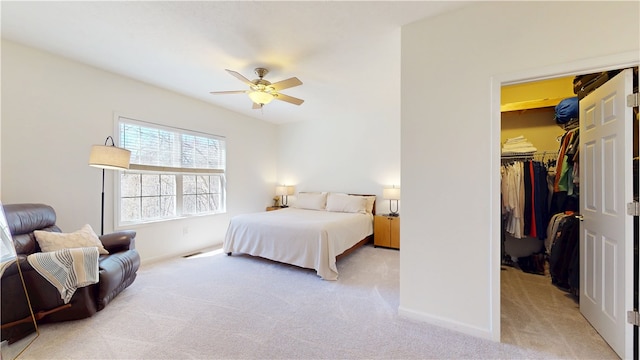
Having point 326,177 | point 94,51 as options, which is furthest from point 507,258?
point 94,51

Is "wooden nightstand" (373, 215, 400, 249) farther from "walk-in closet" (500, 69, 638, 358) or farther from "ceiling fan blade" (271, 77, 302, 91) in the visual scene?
"ceiling fan blade" (271, 77, 302, 91)

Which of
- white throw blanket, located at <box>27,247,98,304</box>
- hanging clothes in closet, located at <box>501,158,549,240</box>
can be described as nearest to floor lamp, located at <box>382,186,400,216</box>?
hanging clothes in closet, located at <box>501,158,549,240</box>

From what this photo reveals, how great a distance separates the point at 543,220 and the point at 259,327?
3466mm

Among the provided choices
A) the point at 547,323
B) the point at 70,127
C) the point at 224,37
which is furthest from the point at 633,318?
the point at 70,127

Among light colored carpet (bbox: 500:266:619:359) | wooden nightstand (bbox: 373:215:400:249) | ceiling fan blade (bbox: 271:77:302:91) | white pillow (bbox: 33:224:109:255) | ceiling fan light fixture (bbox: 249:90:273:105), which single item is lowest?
light colored carpet (bbox: 500:266:619:359)

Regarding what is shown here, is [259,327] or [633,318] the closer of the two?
[633,318]

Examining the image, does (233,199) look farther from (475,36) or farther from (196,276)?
(475,36)

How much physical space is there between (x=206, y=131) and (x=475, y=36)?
4.09 m

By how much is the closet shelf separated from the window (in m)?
4.56

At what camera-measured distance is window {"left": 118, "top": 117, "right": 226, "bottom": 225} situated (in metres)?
3.48

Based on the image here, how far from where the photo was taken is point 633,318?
61.3 inches

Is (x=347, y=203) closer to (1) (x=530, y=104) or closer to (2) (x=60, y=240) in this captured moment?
(1) (x=530, y=104)

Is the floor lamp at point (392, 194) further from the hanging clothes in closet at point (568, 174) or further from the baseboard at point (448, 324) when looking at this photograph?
the baseboard at point (448, 324)

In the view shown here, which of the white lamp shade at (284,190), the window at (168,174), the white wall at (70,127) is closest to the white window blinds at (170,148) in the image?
the window at (168,174)
